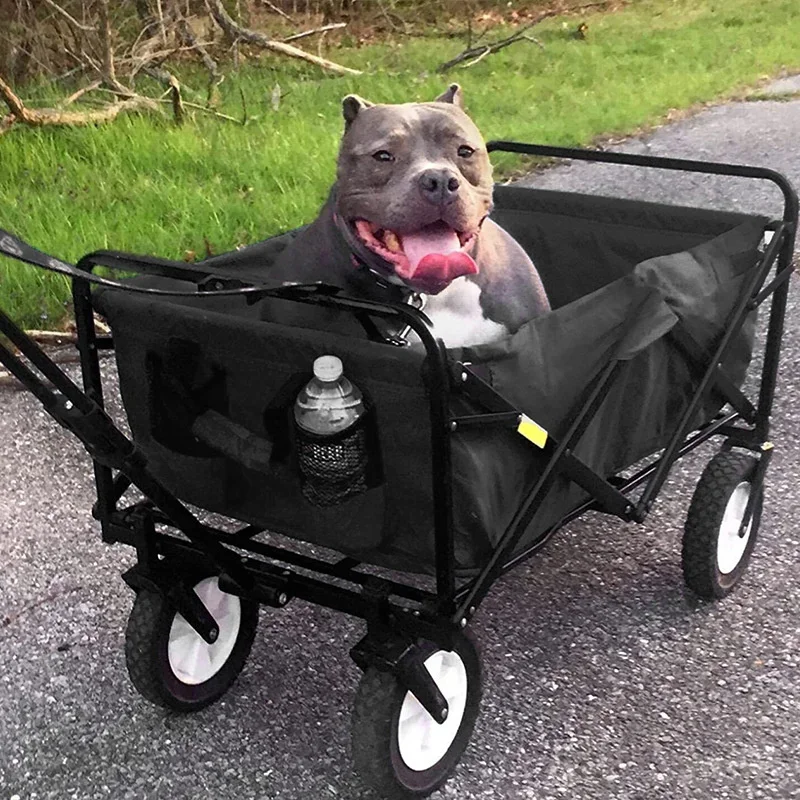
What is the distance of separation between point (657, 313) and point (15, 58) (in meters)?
5.87

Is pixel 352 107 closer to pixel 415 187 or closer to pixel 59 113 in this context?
pixel 415 187

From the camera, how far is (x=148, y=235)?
188 inches

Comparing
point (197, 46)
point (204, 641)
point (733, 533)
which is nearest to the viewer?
point (204, 641)

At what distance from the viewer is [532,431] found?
6.15 ft

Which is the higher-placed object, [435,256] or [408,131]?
[408,131]

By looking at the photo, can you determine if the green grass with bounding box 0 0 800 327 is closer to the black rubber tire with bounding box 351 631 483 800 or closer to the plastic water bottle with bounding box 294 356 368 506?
the plastic water bottle with bounding box 294 356 368 506

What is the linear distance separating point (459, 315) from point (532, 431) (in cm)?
53

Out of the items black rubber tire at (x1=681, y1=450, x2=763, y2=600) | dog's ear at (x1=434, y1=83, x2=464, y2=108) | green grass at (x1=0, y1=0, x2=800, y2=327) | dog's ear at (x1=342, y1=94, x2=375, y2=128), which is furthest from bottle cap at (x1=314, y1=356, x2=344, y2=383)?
green grass at (x1=0, y1=0, x2=800, y2=327)

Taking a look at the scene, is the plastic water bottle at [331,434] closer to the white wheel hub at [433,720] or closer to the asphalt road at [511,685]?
the white wheel hub at [433,720]

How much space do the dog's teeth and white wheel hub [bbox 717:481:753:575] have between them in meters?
0.98

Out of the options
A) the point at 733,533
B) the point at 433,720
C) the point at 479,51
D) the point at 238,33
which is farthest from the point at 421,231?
the point at 479,51

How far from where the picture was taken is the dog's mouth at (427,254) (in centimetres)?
207

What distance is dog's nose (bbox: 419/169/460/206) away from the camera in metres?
2.04

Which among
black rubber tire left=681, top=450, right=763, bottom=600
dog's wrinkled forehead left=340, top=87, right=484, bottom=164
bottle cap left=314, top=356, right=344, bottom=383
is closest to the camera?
bottle cap left=314, top=356, right=344, bottom=383
